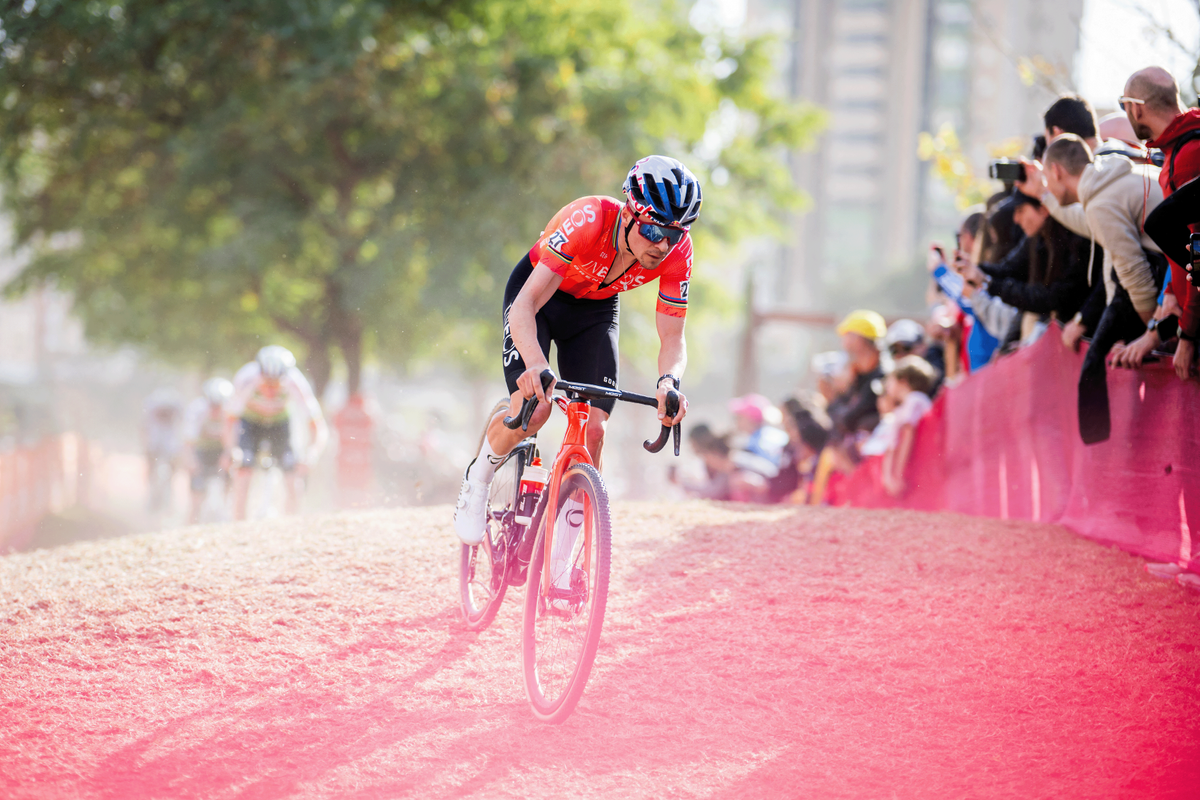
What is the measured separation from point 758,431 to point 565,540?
8061 millimetres

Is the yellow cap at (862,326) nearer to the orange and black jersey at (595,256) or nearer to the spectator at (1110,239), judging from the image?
the spectator at (1110,239)

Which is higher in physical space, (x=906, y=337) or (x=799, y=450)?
(x=906, y=337)

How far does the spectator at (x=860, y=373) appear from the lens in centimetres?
947

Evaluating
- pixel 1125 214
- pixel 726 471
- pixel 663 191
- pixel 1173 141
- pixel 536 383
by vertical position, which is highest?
pixel 1173 141

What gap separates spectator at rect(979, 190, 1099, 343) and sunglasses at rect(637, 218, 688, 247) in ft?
10.6

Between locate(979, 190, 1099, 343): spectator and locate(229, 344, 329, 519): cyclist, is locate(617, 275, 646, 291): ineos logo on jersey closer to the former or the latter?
locate(979, 190, 1099, 343): spectator

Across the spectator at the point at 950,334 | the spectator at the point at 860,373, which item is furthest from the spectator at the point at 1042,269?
the spectator at the point at 860,373

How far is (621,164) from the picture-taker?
55.7 feet

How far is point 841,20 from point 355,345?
10359cm

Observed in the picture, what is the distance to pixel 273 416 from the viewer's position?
1109 centimetres

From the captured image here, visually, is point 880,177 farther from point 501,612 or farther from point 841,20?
point 501,612

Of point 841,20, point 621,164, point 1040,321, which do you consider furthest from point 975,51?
point 1040,321

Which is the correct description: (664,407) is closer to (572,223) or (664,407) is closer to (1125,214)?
(572,223)

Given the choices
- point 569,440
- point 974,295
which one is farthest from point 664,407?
point 974,295
